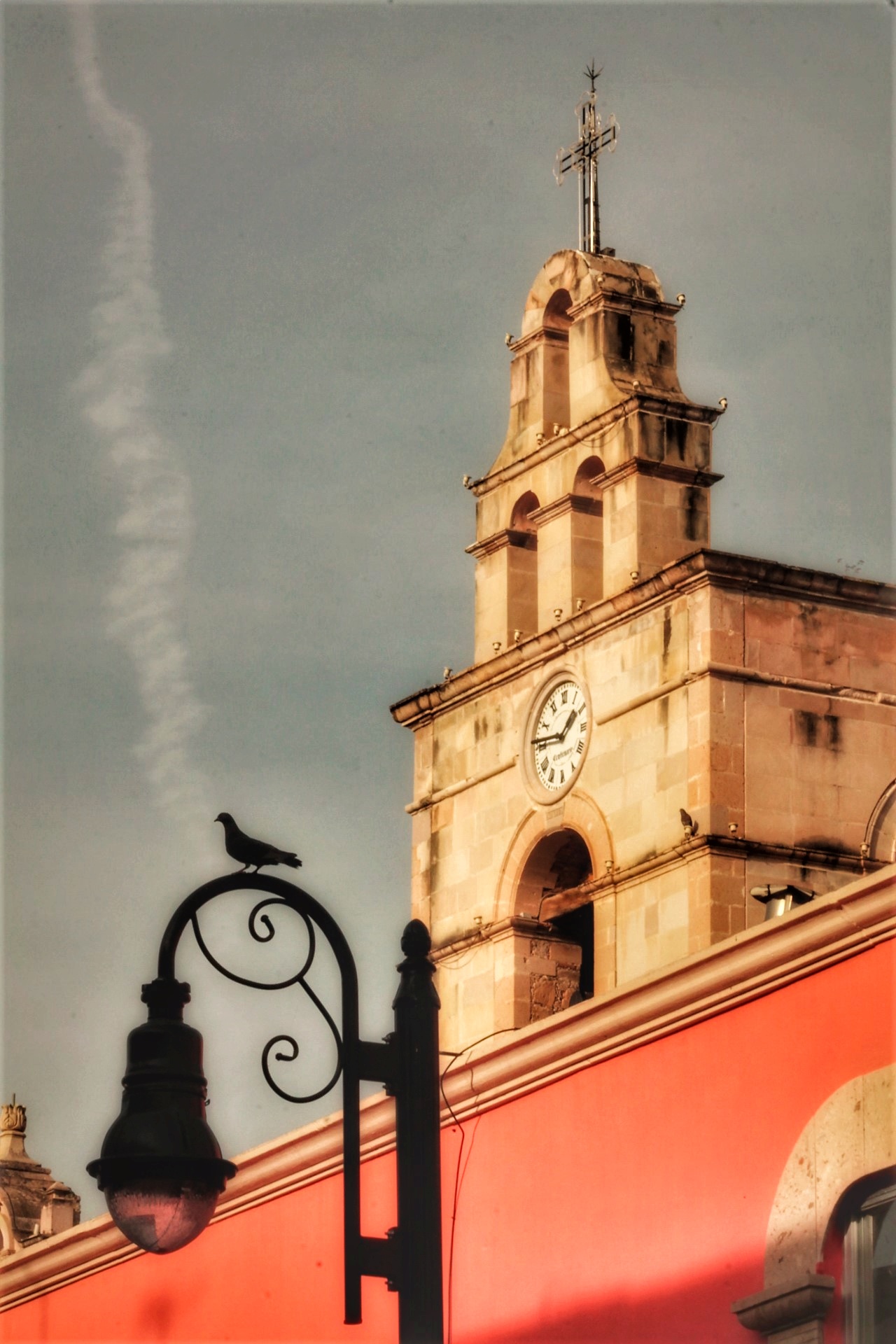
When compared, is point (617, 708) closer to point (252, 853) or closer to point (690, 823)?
point (690, 823)

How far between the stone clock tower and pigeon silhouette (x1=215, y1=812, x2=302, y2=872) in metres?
12.8

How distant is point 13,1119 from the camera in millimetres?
31406

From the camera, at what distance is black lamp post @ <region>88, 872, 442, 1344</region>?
399 inches

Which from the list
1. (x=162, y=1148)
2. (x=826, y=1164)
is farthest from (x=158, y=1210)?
(x=826, y=1164)

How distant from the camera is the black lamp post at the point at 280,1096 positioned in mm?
10141

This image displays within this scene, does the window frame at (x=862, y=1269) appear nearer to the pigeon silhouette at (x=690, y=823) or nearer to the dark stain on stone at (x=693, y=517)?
the pigeon silhouette at (x=690, y=823)

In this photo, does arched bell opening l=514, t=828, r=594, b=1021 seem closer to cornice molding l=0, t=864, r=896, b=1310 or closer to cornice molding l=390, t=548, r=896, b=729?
cornice molding l=390, t=548, r=896, b=729

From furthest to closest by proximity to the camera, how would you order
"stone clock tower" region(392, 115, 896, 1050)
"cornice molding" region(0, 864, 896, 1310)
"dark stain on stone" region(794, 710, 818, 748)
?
"dark stain on stone" region(794, 710, 818, 748)
"stone clock tower" region(392, 115, 896, 1050)
"cornice molding" region(0, 864, 896, 1310)

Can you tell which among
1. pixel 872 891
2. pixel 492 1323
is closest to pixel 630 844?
pixel 492 1323

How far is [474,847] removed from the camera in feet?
85.0

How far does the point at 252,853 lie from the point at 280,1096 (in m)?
1.05

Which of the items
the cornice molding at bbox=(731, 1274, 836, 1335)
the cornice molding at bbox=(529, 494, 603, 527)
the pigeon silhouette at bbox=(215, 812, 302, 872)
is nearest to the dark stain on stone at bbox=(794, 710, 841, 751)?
the cornice molding at bbox=(529, 494, 603, 527)

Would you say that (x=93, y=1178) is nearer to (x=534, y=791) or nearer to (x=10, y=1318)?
(x=10, y=1318)

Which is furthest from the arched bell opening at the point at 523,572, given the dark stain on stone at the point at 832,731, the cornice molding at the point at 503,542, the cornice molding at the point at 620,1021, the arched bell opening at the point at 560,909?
the cornice molding at the point at 620,1021
